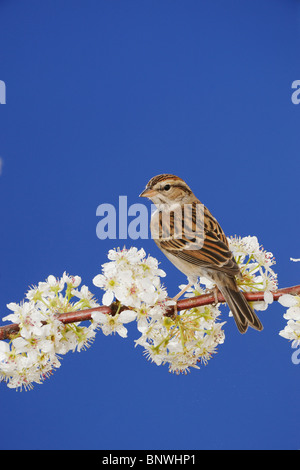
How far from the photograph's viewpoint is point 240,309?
135 cm

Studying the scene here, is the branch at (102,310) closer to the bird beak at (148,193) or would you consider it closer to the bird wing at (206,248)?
the bird wing at (206,248)

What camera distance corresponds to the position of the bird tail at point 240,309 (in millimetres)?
1332

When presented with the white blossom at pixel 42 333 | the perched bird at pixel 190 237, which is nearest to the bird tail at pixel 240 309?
the perched bird at pixel 190 237

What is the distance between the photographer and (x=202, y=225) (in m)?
1.79

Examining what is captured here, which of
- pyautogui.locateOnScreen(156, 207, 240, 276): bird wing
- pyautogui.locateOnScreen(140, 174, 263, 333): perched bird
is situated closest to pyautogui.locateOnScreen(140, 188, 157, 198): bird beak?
pyautogui.locateOnScreen(140, 174, 263, 333): perched bird

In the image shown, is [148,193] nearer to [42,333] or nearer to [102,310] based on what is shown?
[102,310]

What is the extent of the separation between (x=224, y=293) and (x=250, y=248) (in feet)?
0.50

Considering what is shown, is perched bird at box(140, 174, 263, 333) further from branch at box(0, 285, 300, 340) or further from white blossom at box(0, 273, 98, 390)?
white blossom at box(0, 273, 98, 390)

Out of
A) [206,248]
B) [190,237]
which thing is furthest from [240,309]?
[190,237]

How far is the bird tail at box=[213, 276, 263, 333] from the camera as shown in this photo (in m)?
1.33

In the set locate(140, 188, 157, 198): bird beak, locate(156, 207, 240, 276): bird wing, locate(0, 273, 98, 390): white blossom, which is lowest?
locate(0, 273, 98, 390): white blossom

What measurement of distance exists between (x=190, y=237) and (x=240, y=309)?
18.4 inches
